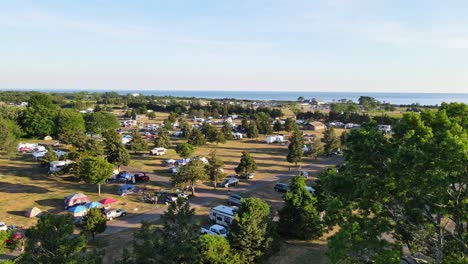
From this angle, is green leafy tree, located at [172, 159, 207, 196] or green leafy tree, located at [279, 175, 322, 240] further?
green leafy tree, located at [172, 159, 207, 196]

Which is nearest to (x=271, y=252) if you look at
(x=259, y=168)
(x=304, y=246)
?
(x=304, y=246)

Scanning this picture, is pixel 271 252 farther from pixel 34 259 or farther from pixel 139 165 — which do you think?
pixel 139 165

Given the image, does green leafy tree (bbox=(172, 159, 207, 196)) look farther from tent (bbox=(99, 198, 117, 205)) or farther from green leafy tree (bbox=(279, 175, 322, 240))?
green leafy tree (bbox=(279, 175, 322, 240))

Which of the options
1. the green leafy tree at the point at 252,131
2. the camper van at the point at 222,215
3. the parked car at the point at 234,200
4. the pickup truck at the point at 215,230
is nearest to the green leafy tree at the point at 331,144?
the green leafy tree at the point at 252,131

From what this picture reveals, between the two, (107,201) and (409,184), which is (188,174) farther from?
(409,184)

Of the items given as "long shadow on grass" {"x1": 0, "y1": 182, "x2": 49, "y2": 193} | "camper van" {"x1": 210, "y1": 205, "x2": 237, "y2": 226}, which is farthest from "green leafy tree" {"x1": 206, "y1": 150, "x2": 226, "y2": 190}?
"long shadow on grass" {"x1": 0, "y1": 182, "x2": 49, "y2": 193}

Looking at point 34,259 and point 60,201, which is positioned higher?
point 34,259

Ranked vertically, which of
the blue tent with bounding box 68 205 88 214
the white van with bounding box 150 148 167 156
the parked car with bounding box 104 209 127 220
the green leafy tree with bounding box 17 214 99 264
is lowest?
the parked car with bounding box 104 209 127 220
